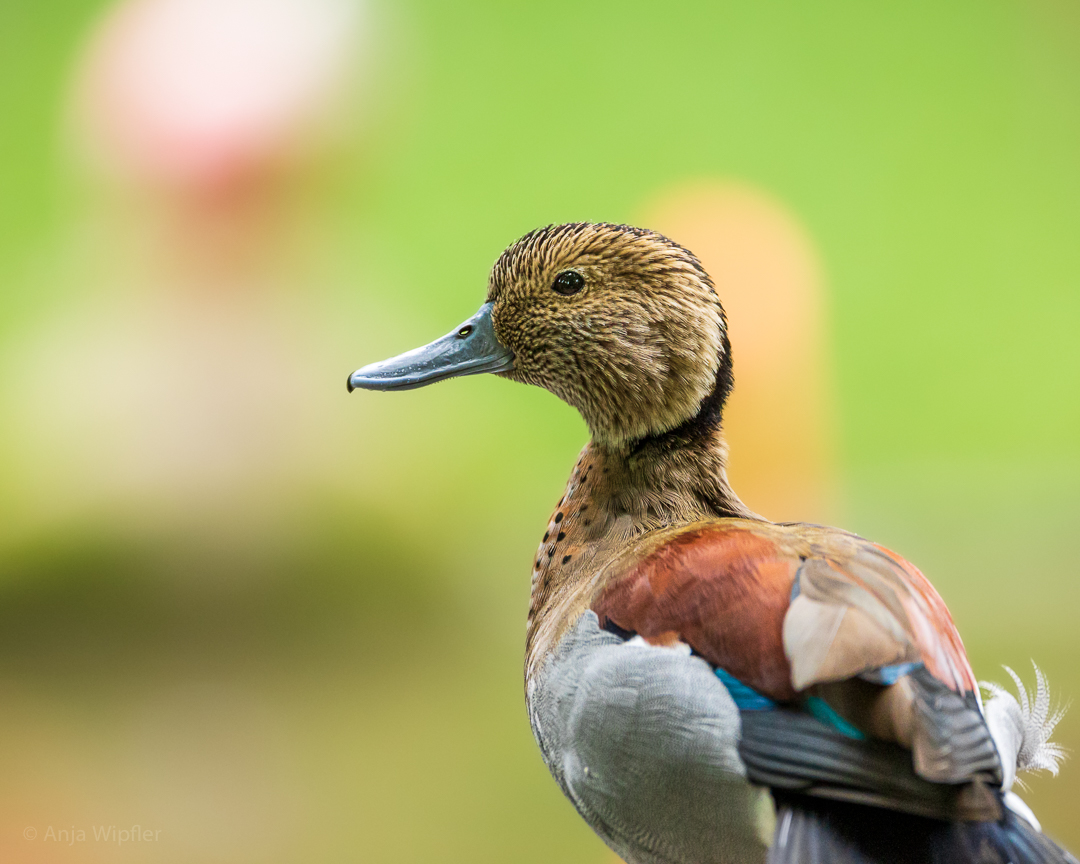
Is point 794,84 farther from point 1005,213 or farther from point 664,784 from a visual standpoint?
point 664,784

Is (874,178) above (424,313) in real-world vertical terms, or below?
above

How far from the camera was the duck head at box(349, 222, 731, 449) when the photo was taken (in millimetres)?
640

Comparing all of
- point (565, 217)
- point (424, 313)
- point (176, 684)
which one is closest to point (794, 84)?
point (565, 217)

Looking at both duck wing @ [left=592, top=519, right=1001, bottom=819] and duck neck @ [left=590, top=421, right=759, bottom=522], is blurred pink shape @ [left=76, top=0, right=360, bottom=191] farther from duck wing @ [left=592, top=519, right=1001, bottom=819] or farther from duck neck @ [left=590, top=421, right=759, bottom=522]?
duck wing @ [left=592, top=519, right=1001, bottom=819]

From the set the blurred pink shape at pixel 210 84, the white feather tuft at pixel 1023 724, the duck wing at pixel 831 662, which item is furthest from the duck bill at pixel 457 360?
the blurred pink shape at pixel 210 84

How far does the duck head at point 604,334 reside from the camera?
640 millimetres

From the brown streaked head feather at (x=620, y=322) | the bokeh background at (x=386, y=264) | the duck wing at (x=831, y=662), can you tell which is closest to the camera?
the duck wing at (x=831, y=662)

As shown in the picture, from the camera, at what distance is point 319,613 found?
5.05 feet

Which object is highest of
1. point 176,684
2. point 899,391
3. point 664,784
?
point 899,391

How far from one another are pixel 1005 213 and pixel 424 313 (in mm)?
927

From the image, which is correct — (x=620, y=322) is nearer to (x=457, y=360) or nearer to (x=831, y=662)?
(x=457, y=360)

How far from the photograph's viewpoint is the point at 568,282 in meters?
0.65

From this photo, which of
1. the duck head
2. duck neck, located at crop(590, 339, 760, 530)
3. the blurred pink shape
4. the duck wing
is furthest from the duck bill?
the blurred pink shape

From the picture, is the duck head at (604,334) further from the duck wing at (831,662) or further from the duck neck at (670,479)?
the duck wing at (831,662)
